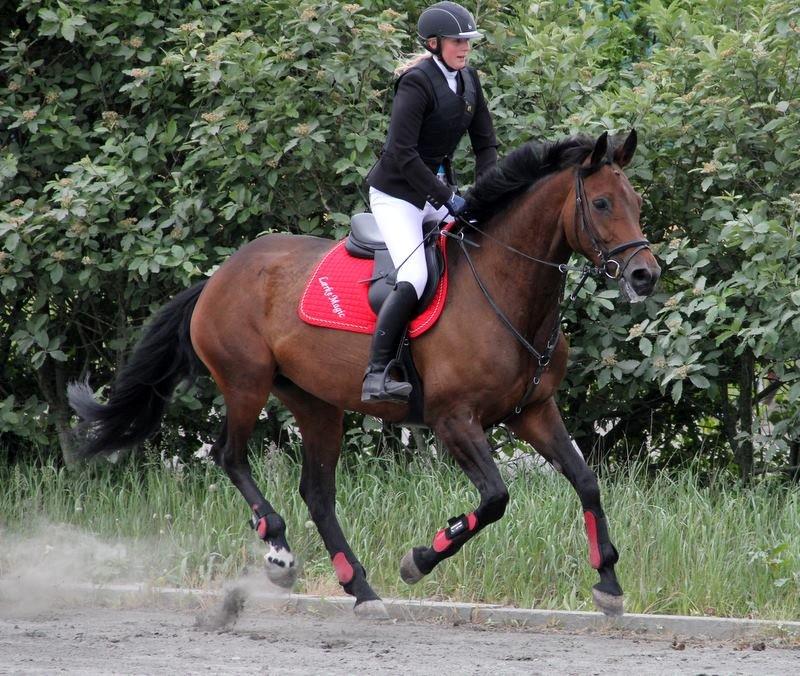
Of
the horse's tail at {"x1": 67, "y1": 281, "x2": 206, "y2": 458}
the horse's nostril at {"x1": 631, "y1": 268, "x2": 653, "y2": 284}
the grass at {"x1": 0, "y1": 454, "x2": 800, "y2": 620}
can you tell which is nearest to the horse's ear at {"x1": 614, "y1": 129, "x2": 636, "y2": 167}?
the horse's nostril at {"x1": 631, "y1": 268, "x2": 653, "y2": 284}

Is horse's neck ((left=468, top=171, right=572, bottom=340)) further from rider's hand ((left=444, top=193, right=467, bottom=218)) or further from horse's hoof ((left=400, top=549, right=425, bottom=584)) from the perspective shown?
horse's hoof ((left=400, top=549, right=425, bottom=584))

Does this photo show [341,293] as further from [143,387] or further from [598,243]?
[143,387]

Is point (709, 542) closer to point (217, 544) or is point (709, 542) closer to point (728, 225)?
point (728, 225)

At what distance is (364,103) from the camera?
8.26 m

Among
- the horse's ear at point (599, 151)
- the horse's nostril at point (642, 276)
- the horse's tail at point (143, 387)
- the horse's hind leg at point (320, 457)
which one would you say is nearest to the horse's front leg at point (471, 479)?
the horse's hind leg at point (320, 457)

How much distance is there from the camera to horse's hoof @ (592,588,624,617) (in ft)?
19.9

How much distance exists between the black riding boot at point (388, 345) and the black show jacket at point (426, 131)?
519mm

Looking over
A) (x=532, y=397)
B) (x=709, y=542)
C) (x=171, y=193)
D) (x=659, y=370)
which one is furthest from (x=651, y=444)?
(x=171, y=193)

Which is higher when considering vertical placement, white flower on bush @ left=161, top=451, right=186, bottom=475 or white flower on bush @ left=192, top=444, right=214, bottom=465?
white flower on bush @ left=192, top=444, right=214, bottom=465

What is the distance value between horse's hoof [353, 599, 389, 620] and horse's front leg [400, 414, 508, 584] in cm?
48

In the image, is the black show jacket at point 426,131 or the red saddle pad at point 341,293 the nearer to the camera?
the black show jacket at point 426,131

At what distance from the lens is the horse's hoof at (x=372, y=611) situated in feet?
21.4

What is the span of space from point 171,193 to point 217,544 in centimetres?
244

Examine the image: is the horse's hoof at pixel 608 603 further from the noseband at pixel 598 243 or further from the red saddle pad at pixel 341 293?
the red saddle pad at pixel 341 293
